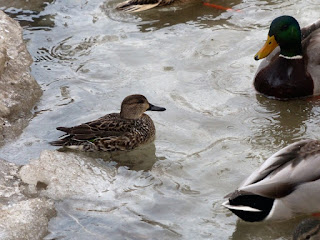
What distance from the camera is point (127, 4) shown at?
838 cm

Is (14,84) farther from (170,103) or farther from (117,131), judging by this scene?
(170,103)

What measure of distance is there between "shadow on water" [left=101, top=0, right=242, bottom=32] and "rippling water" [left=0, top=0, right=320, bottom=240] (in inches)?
0.5

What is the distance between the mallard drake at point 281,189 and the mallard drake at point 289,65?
2043 millimetres

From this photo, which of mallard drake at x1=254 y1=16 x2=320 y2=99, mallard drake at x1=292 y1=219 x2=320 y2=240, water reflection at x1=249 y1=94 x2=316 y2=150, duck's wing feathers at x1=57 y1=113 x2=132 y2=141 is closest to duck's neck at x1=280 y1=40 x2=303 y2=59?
mallard drake at x1=254 y1=16 x2=320 y2=99

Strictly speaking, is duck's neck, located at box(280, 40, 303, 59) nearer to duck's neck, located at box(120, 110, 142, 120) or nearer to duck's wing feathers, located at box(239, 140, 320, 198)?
duck's neck, located at box(120, 110, 142, 120)

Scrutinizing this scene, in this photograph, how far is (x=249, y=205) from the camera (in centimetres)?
449

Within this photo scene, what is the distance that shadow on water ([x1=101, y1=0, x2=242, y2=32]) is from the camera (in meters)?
8.08

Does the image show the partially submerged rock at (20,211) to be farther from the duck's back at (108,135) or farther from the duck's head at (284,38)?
the duck's head at (284,38)

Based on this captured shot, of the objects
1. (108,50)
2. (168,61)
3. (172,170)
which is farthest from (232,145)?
(108,50)

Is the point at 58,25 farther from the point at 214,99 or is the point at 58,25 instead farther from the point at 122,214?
the point at 122,214

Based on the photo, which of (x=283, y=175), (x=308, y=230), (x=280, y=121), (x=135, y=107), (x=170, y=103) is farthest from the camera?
(x=170, y=103)

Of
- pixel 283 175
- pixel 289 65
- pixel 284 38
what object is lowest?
pixel 289 65

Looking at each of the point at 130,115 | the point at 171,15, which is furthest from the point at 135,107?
the point at 171,15

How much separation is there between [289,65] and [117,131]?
1.83 m
